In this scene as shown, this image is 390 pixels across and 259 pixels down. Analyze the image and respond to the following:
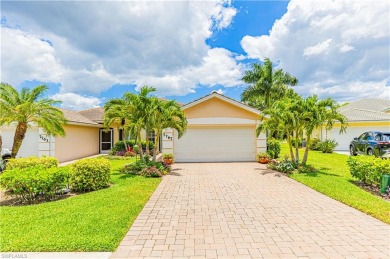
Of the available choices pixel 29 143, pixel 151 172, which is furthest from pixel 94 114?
pixel 151 172

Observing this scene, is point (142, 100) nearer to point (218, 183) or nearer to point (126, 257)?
point (218, 183)

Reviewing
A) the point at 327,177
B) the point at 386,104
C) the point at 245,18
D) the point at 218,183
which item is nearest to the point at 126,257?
the point at 218,183

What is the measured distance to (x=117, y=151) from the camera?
19.8 meters

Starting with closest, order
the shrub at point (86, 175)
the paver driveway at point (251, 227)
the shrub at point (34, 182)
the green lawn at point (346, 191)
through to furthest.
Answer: the paver driveway at point (251, 227)
the green lawn at point (346, 191)
the shrub at point (34, 182)
the shrub at point (86, 175)

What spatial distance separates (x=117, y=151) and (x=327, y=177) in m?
16.5

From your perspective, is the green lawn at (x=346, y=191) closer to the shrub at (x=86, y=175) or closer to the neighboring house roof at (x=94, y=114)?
the shrub at (x=86, y=175)

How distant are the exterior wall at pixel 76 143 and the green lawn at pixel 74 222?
34.7ft

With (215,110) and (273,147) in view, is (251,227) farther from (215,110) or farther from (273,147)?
(273,147)

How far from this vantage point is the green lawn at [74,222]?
4.25m

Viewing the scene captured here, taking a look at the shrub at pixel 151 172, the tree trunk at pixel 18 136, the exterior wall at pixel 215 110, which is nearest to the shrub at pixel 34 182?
the shrub at pixel 151 172

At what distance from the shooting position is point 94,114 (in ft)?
78.0

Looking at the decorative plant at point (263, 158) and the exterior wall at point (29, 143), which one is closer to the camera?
the decorative plant at point (263, 158)

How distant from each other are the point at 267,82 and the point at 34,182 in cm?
2819

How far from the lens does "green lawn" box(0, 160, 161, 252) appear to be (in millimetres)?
4246
